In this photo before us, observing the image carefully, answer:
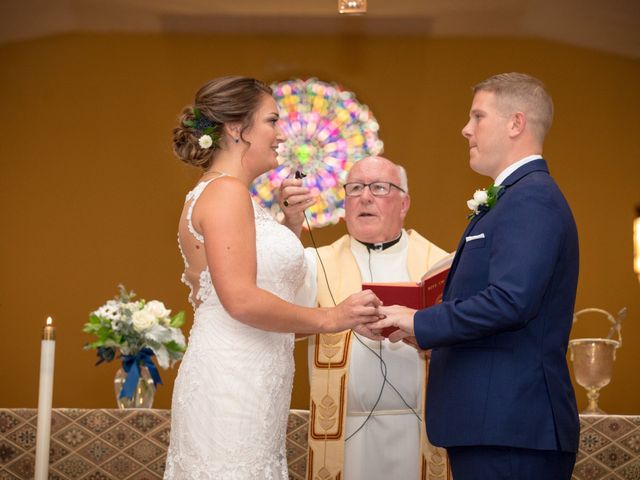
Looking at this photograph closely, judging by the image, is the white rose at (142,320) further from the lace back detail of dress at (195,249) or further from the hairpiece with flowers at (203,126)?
the hairpiece with flowers at (203,126)

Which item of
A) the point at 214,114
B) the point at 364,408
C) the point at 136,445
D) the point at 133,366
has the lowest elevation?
the point at 136,445

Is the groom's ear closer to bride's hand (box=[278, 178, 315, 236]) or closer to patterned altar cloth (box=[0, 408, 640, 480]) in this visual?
bride's hand (box=[278, 178, 315, 236])

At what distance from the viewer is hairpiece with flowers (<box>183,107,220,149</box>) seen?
311cm

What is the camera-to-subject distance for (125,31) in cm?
738

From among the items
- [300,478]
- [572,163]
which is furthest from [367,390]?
[572,163]

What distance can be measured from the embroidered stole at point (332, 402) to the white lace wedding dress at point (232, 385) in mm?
1028

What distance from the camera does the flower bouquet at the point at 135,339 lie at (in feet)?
14.3

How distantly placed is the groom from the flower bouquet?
1.73 meters

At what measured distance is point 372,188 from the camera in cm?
441

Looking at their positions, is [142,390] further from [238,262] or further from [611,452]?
[611,452]

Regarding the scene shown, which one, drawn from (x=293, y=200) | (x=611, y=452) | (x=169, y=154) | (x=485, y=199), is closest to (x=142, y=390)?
(x=293, y=200)

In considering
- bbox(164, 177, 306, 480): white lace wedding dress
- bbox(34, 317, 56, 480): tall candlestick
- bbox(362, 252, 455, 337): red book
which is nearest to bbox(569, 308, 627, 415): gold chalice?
bbox(362, 252, 455, 337): red book

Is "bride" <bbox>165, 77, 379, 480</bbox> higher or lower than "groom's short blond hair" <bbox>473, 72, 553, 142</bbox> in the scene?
lower

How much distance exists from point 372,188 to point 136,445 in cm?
150
